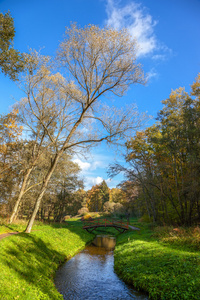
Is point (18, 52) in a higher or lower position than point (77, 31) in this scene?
lower

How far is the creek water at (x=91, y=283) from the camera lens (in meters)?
8.23

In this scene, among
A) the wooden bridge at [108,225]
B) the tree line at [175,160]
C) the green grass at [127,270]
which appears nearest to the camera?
the green grass at [127,270]

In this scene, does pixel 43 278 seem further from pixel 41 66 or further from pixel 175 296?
pixel 41 66

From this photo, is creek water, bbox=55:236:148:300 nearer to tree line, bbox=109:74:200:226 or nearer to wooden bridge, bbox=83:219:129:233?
tree line, bbox=109:74:200:226

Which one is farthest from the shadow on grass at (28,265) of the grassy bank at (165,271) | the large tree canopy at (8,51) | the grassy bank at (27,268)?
the large tree canopy at (8,51)

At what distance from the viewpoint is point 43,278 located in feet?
27.4

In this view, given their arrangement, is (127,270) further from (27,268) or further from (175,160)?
(175,160)

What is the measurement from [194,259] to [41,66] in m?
15.4

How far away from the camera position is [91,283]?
967 cm

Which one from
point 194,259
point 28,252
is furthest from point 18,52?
point 194,259

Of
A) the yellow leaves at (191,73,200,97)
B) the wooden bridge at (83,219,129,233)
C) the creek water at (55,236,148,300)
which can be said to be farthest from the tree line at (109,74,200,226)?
the creek water at (55,236,148,300)

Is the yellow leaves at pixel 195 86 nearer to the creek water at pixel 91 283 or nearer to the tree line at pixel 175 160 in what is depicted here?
the tree line at pixel 175 160

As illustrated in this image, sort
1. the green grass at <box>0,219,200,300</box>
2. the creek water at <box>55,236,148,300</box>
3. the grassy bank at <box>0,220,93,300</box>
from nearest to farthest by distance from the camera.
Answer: the grassy bank at <box>0,220,93,300</box>
the green grass at <box>0,219,200,300</box>
the creek water at <box>55,236,148,300</box>

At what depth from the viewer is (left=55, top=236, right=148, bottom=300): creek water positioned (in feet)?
27.0
